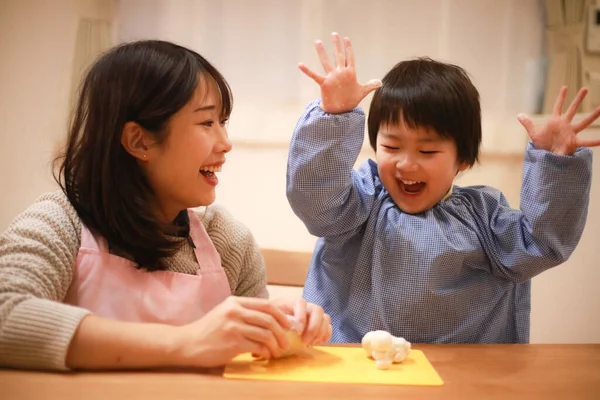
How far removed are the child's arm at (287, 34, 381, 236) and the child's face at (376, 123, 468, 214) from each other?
94 millimetres

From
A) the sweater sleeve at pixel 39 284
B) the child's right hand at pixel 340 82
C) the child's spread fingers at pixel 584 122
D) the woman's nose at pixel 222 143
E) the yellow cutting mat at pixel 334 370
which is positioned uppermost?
the child's right hand at pixel 340 82

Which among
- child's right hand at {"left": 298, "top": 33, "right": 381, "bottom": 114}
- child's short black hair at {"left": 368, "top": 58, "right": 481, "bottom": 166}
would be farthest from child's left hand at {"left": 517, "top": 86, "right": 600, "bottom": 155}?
child's right hand at {"left": 298, "top": 33, "right": 381, "bottom": 114}

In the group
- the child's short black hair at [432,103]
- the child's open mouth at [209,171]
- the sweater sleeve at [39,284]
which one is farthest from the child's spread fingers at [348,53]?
the sweater sleeve at [39,284]

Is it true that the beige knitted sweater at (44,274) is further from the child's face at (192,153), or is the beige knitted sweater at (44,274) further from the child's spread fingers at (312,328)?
the child's spread fingers at (312,328)

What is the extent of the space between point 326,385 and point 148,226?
1.35 feet

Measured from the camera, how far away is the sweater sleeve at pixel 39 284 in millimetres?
714

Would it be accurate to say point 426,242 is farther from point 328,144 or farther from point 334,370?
point 334,370

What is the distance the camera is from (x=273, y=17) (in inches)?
82.0

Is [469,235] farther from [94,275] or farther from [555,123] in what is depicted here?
[94,275]

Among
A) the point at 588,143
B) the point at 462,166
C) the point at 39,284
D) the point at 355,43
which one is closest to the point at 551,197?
the point at 588,143

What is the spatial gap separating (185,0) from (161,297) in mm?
1398

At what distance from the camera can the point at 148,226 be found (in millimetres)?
987

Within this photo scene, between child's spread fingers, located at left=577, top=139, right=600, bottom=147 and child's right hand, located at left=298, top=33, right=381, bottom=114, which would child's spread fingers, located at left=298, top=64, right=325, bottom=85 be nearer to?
child's right hand, located at left=298, top=33, right=381, bottom=114

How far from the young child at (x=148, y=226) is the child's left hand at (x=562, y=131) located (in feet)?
1.66
